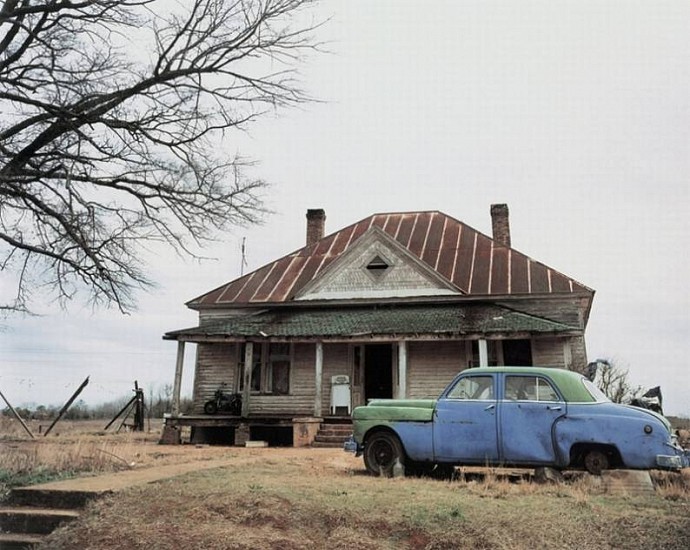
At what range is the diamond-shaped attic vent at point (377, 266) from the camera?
20391 mm

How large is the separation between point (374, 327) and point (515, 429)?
9.99 meters

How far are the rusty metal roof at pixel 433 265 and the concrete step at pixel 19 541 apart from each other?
48.1 feet

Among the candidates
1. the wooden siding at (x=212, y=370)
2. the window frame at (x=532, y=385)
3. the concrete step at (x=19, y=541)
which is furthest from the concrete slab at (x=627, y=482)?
the wooden siding at (x=212, y=370)

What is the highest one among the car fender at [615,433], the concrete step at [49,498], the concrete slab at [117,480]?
the car fender at [615,433]

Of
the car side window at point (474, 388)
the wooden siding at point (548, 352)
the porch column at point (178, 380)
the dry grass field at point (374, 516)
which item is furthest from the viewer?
the wooden siding at point (548, 352)

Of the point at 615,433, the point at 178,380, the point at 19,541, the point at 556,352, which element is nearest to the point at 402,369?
the point at 556,352

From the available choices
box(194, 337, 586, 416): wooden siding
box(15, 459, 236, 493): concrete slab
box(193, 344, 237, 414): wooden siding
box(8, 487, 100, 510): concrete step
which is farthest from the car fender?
box(193, 344, 237, 414): wooden siding

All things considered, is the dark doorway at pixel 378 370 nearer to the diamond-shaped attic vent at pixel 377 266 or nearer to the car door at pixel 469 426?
the diamond-shaped attic vent at pixel 377 266

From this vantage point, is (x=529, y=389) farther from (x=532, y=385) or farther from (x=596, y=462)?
(x=596, y=462)

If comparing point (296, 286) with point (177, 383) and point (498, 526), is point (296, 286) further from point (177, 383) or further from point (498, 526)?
point (498, 526)

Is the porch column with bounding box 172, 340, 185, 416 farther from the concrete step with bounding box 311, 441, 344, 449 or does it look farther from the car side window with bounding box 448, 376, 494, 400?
the car side window with bounding box 448, 376, 494, 400

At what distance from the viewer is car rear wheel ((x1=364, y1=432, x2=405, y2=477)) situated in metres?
8.38

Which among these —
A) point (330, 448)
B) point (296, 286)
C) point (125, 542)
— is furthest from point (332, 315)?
point (125, 542)

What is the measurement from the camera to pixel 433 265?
827 inches
